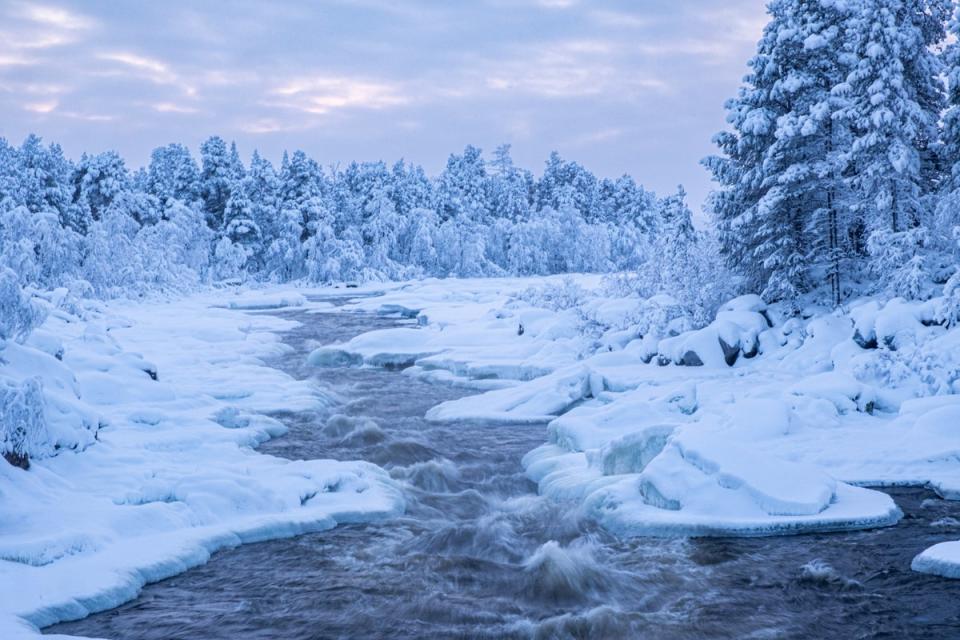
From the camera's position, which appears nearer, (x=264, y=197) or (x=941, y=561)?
(x=941, y=561)

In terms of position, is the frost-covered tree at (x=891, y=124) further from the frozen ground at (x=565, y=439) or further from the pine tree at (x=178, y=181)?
the pine tree at (x=178, y=181)

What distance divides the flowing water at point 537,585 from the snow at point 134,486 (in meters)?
0.30

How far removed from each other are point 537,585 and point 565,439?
16.2 ft

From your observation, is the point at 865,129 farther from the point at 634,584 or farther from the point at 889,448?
the point at 634,584

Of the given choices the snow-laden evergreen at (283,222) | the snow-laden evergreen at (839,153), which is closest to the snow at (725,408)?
the snow-laden evergreen at (839,153)

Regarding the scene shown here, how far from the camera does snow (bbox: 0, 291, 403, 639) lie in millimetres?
7039

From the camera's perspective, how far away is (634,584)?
756cm

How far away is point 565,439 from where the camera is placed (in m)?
12.4

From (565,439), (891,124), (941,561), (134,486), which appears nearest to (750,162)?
(891,124)

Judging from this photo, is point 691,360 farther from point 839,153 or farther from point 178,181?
point 178,181

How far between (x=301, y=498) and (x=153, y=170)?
204 ft

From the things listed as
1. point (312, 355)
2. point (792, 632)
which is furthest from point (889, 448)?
point (312, 355)

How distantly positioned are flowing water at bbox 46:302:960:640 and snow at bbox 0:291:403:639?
0.30 metres

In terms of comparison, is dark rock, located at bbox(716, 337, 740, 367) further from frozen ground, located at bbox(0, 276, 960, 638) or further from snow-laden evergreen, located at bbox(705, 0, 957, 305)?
snow-laden evergreen, located at bbox(705, 0, 957, 305)
